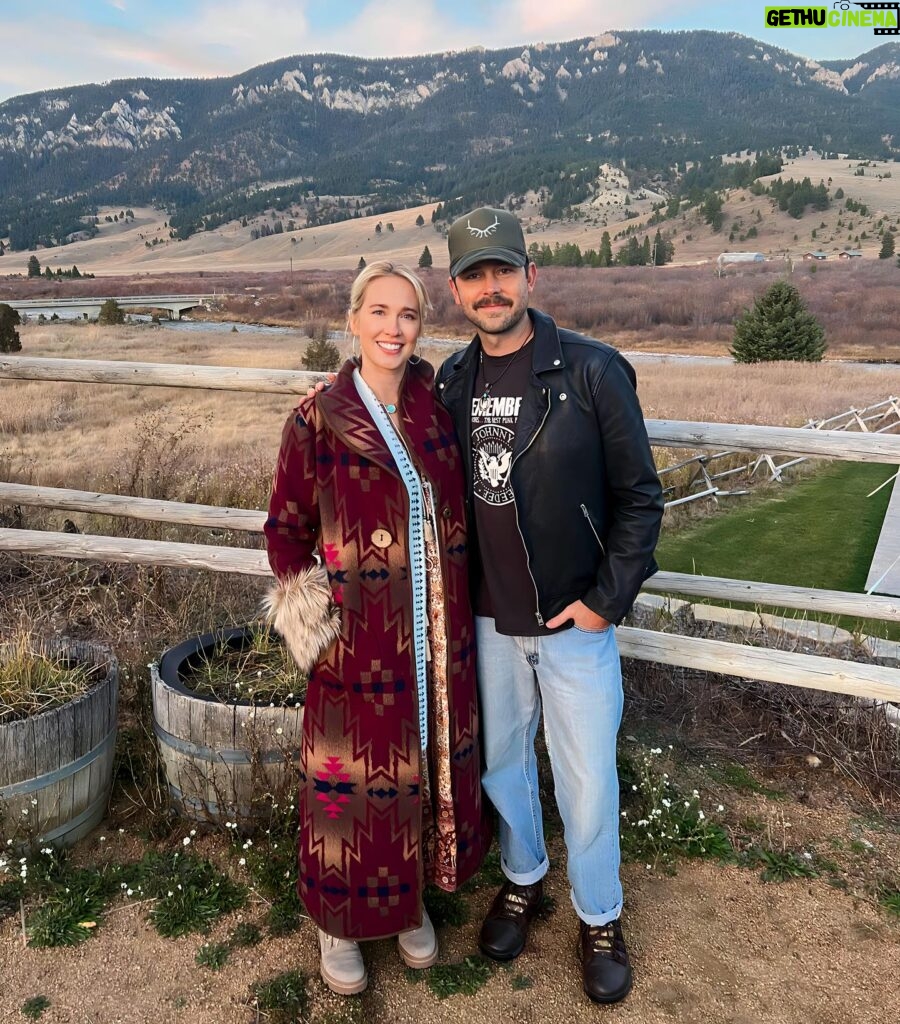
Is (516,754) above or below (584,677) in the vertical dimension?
below

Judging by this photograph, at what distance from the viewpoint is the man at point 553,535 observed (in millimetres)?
2189

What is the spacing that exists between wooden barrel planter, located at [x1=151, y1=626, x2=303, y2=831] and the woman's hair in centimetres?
148

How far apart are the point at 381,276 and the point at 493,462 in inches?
23.4

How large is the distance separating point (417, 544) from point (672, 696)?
231cm

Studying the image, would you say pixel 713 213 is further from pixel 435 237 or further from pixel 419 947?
pixel 419 947

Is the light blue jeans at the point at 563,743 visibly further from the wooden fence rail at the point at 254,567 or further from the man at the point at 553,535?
the wooden fence rail at the point at 254,567

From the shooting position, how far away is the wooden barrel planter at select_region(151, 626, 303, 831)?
289 cm

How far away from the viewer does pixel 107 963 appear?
2584mm

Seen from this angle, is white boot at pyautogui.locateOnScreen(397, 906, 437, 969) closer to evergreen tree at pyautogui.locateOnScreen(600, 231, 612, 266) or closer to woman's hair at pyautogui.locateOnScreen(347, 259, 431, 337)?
woman's hair at pyautogui.locateOnScreen(347, 259, 431, 337)

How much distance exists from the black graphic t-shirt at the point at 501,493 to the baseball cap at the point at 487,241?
10.1 inches

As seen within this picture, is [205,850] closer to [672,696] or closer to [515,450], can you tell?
[515,450]

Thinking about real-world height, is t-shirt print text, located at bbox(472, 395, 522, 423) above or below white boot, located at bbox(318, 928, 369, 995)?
above

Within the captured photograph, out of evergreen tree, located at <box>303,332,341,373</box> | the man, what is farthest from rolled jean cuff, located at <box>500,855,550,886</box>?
evergreen tree, located at <box>303,332,341,373</box>

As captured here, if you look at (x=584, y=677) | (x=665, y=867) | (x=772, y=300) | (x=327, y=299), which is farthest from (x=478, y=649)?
(x=327, y=299)
